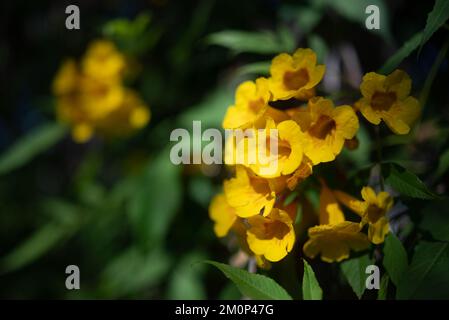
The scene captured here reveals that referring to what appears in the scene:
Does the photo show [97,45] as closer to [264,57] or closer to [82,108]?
[82,108]

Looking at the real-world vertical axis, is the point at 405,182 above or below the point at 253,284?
above

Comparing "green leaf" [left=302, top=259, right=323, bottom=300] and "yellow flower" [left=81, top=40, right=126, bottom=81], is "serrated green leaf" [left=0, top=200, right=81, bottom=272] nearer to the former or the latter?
"yellow flower" [left=81, top=40, right=126, bottom=81]

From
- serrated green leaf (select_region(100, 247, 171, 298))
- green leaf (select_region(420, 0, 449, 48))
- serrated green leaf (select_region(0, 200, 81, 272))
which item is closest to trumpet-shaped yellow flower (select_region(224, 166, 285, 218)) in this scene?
green leaf (select_region(420, 0, 449, 48))

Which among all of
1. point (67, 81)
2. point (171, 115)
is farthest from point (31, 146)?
point (171, 115)

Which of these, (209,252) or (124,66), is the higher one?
(124,66)

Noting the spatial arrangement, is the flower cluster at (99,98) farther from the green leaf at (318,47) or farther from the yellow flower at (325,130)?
the yellow flower at (325,130)

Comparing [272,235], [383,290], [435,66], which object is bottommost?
[383,290]

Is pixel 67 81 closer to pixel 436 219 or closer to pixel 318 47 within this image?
pixel 318 47
